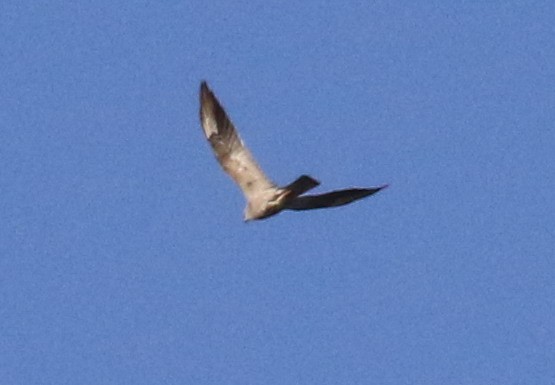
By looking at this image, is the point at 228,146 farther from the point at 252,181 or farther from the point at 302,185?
the point at 302,185

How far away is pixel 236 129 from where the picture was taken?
2798cm

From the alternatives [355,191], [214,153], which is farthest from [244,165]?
[355,191]

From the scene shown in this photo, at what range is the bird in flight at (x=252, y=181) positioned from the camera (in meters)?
25.3

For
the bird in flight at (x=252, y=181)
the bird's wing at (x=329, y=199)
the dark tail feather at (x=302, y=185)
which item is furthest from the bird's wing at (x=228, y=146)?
the dark tail feather at (x=302, y=185)

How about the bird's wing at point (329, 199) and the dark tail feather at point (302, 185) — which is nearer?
the dark tail feather at point (302, 185)

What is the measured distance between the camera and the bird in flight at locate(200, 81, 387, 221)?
25.3m

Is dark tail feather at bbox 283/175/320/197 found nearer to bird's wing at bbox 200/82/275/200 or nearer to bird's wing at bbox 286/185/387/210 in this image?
bird's wing at bbox 286/185/387/210

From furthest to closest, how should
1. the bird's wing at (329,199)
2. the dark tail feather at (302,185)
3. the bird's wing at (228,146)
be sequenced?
the bird's wing at (228,146), the bird's wing at (329,199), the dark tail feather at (302,185)

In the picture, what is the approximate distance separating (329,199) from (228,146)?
2865mm

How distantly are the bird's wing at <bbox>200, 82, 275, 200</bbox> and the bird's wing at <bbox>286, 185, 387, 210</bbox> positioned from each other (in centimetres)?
120

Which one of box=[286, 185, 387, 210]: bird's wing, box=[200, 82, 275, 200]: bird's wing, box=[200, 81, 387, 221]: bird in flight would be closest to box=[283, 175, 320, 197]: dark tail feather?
box=[200, 81, 387, 221]: bird in flight

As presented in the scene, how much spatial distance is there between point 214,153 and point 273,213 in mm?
→ 2329

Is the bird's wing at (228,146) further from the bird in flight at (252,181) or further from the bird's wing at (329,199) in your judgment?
the bird's wing at (329,199)

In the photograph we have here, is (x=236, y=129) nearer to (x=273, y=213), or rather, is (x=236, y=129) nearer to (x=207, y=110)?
(x=207, y=110)
